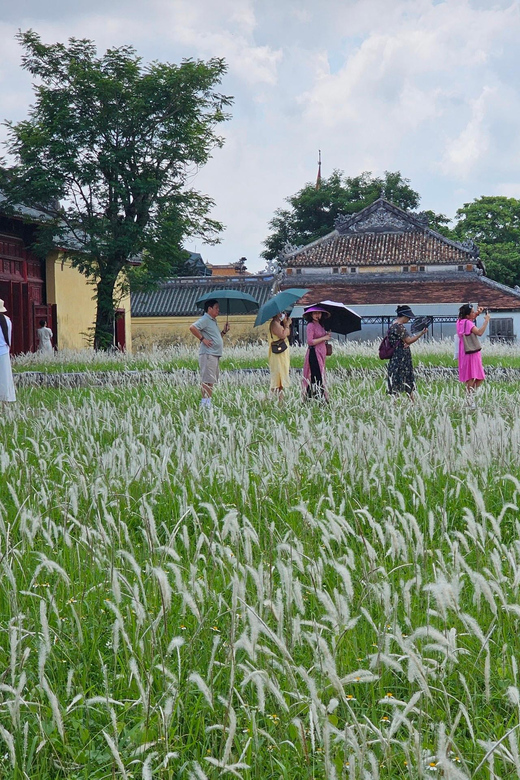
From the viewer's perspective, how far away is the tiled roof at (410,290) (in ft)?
112

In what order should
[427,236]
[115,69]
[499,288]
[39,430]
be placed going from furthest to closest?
[427,236] → [499,288] → [115,69] → [39,430]

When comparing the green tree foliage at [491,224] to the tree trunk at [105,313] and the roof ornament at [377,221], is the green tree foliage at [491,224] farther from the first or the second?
the tree trunk at [105,313]

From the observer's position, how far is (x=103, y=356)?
727 inches

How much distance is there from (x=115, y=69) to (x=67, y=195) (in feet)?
10.1

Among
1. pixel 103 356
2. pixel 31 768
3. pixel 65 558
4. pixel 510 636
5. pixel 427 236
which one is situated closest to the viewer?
pixel 31 768

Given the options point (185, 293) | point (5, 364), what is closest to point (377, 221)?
point (185, 293)

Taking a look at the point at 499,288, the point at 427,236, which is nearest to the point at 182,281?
the point at 427,236

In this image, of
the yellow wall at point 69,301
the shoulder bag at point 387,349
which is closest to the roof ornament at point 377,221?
the yellow wall at point 69,301

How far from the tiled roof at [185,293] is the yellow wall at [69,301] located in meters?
10.5

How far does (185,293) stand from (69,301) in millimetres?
14290

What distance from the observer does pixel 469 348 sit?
9320 millimetres

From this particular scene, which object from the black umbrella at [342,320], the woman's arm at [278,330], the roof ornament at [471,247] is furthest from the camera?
the roof ornament at [471,247]

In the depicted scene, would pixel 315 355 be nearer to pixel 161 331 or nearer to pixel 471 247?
pixel 161 331

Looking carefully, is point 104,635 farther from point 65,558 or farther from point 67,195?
point 67,195
